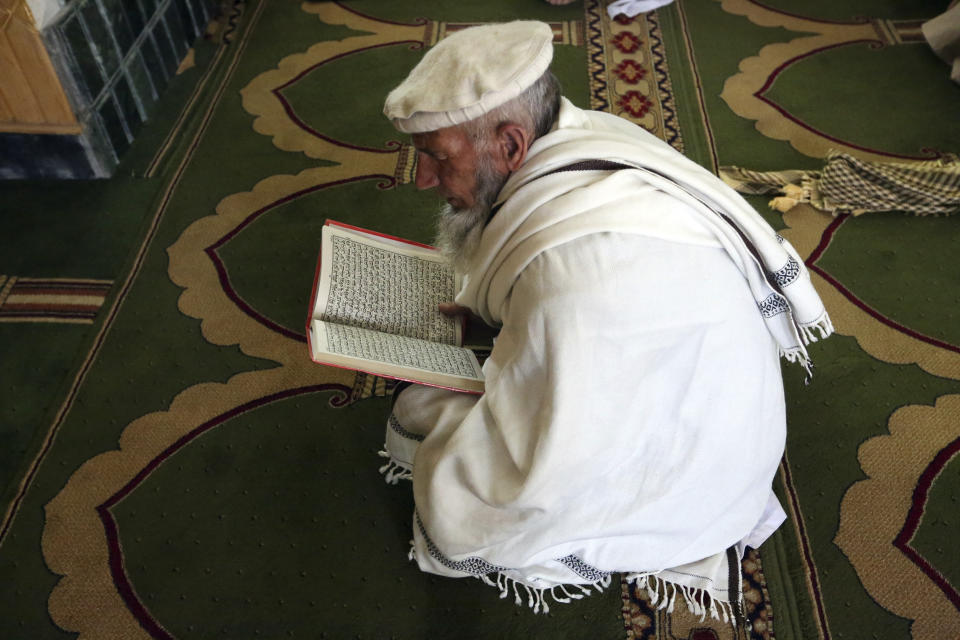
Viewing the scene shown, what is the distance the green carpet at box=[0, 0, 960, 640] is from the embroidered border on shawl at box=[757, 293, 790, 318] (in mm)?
292

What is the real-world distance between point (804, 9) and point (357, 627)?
3332mm

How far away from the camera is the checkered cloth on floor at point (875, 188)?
227 centimetres

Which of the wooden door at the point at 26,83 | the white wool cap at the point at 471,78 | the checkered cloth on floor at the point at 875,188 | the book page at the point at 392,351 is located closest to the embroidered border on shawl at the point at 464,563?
the book page at the point at 392,351

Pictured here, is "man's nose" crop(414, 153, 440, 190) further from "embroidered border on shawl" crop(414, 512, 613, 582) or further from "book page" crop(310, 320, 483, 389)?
"embroidered border on shawl" crop(414, 512, 613, 582)

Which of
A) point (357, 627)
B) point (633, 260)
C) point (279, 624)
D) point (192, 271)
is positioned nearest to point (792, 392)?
point (633, 260)

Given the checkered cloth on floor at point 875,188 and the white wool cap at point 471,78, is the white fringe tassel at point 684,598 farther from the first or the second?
the checkered cloth on floor at point 875,188

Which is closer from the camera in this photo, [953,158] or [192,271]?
[192,271]

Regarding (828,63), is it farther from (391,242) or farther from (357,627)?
(357,627)

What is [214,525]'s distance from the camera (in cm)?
161

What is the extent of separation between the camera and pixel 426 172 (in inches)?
54.5

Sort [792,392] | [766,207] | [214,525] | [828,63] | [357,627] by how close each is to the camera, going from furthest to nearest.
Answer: [828,63], [766,207], [792,392], [214,525], [357,627]

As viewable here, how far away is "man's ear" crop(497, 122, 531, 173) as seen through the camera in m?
1.26

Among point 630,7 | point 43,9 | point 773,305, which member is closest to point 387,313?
point 773,305

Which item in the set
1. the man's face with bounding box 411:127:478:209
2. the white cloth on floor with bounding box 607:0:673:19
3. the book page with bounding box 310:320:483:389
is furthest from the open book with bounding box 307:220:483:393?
the white cloth on floor with bounding box 607:0:673:19
